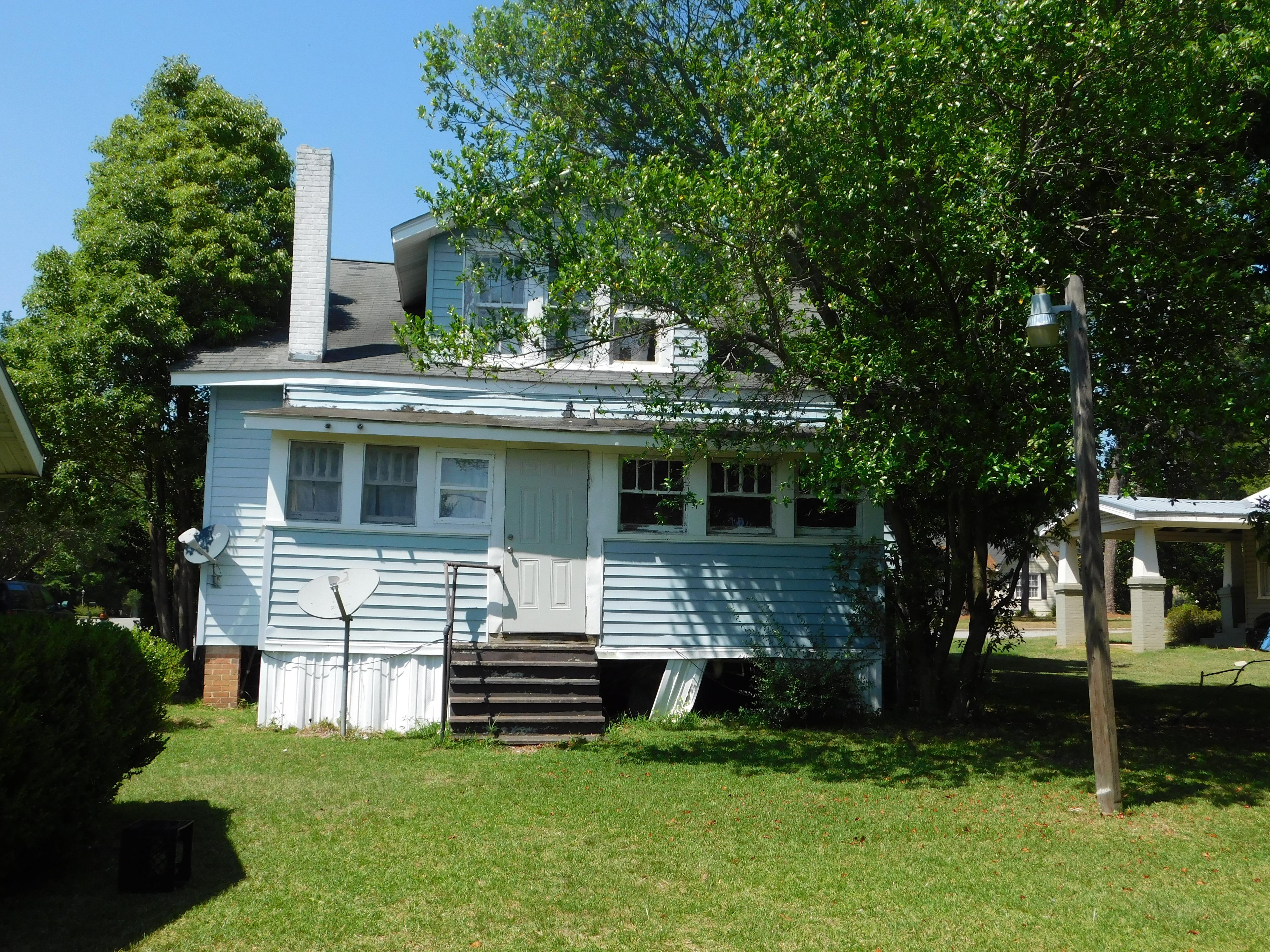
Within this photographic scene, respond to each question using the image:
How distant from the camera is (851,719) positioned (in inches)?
472

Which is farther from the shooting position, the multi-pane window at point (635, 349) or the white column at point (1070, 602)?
the white column at point (1070, 602)

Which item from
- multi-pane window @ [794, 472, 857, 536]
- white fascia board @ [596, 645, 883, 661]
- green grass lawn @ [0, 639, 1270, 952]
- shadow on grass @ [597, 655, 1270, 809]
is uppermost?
multi-pane window @ [794, 472, 857, 536]

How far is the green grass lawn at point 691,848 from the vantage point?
5.46m

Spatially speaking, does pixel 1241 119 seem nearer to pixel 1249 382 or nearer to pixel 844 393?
pixel 1249 382

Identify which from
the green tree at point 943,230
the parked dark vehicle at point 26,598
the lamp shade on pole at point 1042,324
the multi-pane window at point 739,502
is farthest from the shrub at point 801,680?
the parked dark vehicle at point 26,598

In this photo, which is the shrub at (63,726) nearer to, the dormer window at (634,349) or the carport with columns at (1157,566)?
the dormer window at (634,349)

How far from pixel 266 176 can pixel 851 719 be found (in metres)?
12.3

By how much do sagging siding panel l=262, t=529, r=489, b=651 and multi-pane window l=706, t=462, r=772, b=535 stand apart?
2.91 meters

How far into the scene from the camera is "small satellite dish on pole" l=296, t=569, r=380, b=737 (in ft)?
36.1

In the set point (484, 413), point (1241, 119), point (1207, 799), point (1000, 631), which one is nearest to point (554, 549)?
point (484, 413)

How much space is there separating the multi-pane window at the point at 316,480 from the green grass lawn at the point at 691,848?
2528 mm

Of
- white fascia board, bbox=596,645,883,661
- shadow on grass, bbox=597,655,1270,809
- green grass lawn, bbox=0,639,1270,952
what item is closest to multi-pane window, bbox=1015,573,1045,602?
shadow on grass, bbox=597,655,1270,809

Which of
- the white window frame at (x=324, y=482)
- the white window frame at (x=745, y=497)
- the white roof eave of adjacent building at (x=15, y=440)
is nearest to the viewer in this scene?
the white roof eave of adjacent building at (x=15, y=440)

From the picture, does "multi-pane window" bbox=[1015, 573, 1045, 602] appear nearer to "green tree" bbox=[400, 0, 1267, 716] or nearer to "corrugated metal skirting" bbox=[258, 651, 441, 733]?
"green tree" bbox=[400, 0, 1267, 716]
